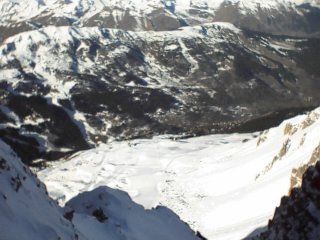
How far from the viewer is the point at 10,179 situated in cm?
2688

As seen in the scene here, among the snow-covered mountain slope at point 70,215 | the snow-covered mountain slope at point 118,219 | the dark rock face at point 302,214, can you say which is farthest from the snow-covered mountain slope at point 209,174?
the dark rock face at point 302,214

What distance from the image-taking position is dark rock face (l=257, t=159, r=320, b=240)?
64.0 feet

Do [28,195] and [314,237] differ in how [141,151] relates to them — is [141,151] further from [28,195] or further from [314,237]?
[314,237]

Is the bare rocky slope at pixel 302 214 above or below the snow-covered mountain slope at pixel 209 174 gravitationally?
above

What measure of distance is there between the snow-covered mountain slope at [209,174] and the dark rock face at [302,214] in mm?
39925

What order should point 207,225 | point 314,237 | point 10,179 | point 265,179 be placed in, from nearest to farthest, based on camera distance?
point 314,237, point 10,179, point 207,225, point 265,179

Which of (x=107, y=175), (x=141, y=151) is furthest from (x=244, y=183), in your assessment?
(x=141, y=151)

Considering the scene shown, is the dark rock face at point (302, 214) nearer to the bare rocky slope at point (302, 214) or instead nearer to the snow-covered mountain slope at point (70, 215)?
the bare rocky slope at point (302, 214)

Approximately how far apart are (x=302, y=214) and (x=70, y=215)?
65.3ft

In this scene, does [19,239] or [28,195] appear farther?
[28,195]

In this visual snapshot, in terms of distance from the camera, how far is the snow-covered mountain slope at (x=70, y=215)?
24297mm

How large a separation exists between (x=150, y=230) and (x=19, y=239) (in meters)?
22.1

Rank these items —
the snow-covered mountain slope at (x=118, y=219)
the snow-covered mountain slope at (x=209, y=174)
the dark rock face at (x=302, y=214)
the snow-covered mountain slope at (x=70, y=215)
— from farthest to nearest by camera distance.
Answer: the snow-covered mountain slope at (x=209, y=174), the snow-covered mountain slope at (x=118, y=219), the snow-covered mountain slope at (x=70, y=215), the dark rock face at (x=302, y=214)

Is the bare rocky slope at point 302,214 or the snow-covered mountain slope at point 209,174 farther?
the snow-covered mountain slope at point 209,174
